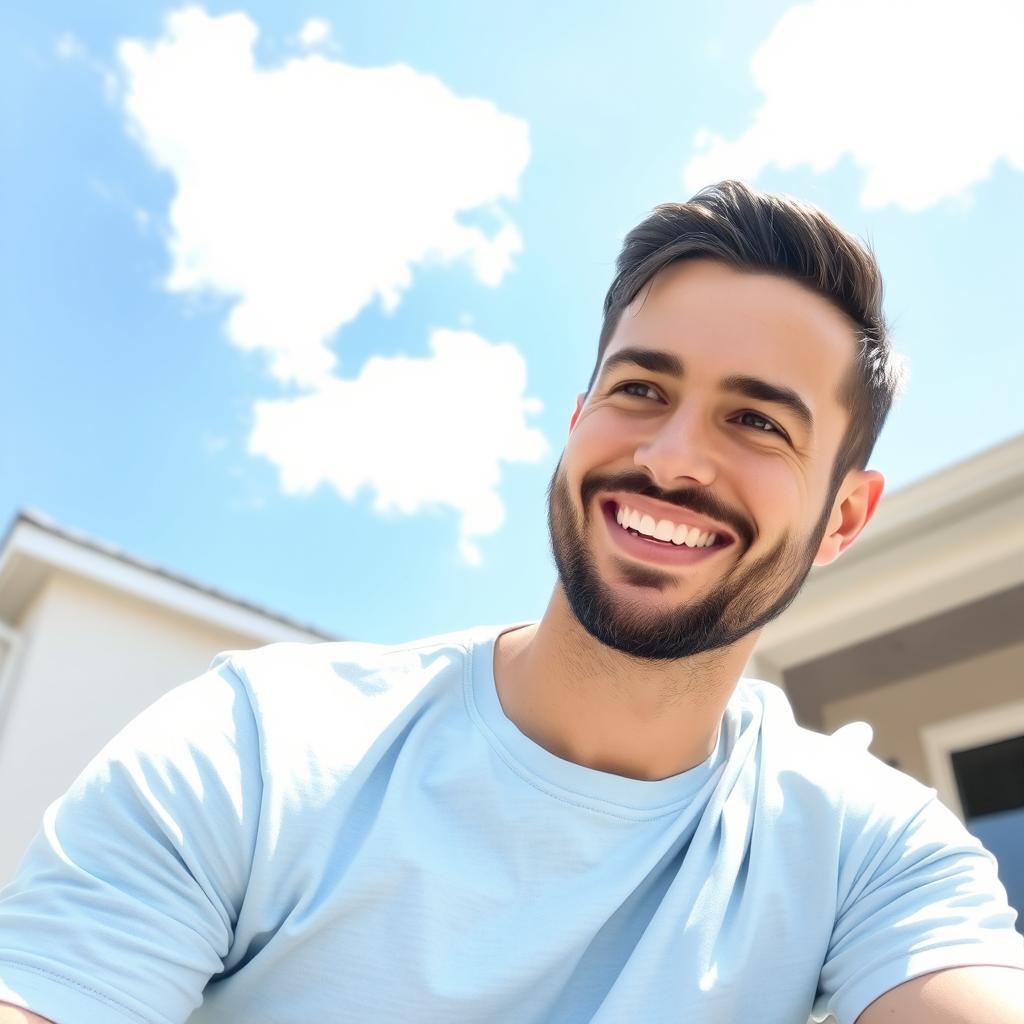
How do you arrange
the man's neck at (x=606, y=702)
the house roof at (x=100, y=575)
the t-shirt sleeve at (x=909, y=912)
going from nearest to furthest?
the t-shirt sleeve at (x=909, y=912)
the man's neck at (x=606, y=702)
the house roof at (x=100, y=575)

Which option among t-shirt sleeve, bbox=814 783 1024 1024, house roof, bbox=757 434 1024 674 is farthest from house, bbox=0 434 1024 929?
t-shirt sleeve, bbox=814 783 1024 1024

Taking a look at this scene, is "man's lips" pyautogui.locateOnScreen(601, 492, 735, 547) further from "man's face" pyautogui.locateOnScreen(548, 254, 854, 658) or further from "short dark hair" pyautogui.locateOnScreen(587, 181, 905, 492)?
"short dark hair" pyautogui.locateOnScreen(587, 181, 905, 492)

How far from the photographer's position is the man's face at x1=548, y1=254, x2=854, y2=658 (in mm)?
1570

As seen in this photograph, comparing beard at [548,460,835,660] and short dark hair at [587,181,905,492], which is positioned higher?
short dark hair at [587,181,905,492]

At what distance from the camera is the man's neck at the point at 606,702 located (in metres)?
1.48

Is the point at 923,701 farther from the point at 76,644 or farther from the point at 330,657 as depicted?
the point at 76,644

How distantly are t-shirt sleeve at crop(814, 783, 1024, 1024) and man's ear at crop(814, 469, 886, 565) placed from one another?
0.63m

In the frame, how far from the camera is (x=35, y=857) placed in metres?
1.09

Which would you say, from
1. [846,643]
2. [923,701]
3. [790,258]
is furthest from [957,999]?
[923,701]

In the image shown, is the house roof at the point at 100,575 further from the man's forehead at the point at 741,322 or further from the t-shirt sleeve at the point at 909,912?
the t-shirt sleeve at the point at 909,912

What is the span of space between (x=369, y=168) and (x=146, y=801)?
51.9 ft

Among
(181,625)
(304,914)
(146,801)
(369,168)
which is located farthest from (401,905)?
(369,168)

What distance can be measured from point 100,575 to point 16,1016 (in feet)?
19.4

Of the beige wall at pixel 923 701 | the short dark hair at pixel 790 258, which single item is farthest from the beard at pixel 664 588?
the beige wall at pixel 923 701
